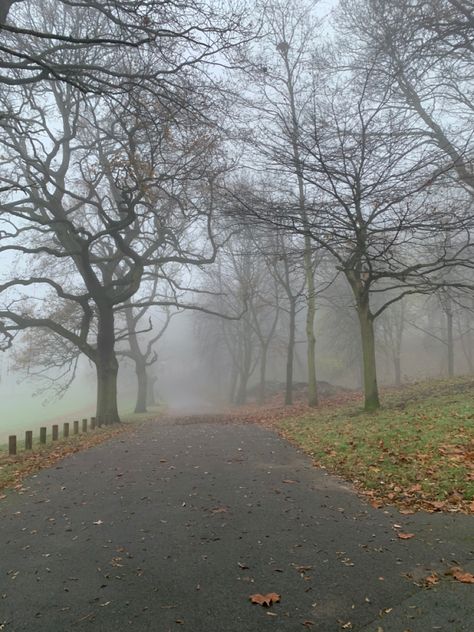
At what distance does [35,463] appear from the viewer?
10.5 meters

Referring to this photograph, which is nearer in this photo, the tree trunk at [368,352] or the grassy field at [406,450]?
the grassy field at [406,450]

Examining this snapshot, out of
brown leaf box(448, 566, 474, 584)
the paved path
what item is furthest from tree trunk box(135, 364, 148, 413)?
brown leaf box(448, 566, 474, 584)

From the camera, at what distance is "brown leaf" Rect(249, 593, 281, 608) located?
3829 millimetres

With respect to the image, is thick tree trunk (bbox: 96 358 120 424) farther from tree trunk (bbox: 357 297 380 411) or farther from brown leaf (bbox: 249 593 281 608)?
brown leaf (bbox: 249 593 281 608)

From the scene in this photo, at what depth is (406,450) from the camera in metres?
8.25

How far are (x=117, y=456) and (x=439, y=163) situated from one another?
36.5ft

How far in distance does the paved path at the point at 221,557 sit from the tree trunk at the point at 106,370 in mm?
12034

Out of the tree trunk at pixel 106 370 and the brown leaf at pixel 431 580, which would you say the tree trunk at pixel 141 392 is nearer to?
the tree trunk at pixel 106 370

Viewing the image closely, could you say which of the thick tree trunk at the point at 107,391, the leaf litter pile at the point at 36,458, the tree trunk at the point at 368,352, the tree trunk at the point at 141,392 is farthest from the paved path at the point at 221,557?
the tree trunk at the point at 141,392

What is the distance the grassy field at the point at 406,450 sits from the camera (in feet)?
20.9

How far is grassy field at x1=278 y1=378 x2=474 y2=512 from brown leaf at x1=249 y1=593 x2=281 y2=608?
2.66 meters

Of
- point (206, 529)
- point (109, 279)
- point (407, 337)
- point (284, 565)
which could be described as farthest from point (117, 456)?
point (407, 337)

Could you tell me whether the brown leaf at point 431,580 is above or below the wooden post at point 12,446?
below

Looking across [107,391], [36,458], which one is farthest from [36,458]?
[107,391]
